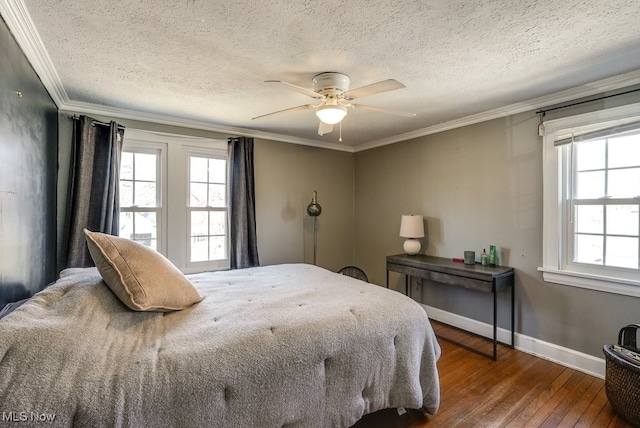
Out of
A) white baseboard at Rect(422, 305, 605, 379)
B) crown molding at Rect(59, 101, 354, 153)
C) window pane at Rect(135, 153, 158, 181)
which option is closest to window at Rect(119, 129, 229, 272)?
window pane at Rect(135, 153, 158, 181)

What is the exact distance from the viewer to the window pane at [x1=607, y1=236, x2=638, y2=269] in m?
2.29

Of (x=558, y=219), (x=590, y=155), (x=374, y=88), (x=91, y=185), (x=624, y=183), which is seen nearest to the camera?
(x=374, y=88)

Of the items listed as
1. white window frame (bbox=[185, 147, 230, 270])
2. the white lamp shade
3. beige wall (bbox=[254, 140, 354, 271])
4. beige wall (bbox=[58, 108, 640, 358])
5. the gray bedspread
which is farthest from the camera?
beige wall (bbox=[254, 140, 354, 271])

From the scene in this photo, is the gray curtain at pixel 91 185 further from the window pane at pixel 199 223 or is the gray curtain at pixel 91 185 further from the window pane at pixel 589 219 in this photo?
the window pane at pixel 589 219

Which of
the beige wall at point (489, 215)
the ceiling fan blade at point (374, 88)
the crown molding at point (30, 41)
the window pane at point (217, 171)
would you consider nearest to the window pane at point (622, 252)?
the beige wall at point (489, 215)

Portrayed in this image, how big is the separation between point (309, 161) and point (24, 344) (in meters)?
3.60

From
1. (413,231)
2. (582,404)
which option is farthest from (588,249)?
(413,231)

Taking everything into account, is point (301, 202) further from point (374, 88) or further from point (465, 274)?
point (374, 88)

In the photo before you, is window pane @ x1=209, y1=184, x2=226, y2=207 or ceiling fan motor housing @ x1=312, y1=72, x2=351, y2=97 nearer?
ceiling fan motor housing @ x1=312, y1=72, x2=351, y2=97

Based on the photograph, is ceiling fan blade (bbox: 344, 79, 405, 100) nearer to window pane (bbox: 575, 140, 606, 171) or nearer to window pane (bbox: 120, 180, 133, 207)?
window pane (bbox: 575, 140, 606, 171)

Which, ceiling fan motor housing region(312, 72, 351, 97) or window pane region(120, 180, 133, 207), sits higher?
ceiling fan motor housing region(312, 72, 351, 97)

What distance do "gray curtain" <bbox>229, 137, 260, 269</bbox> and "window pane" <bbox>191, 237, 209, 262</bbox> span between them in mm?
295

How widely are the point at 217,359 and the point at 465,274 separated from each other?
8.01 ft

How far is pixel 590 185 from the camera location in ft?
8.29
